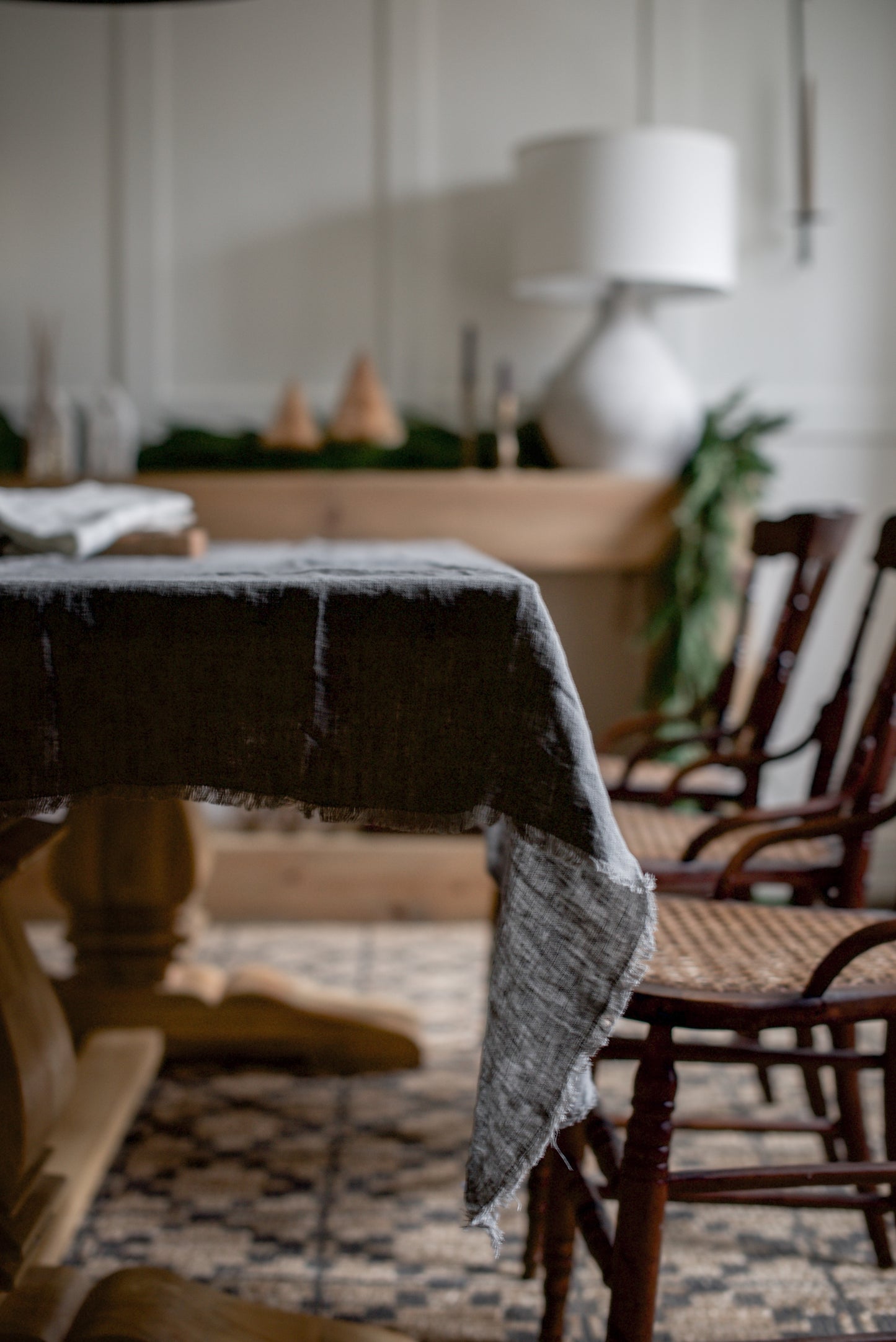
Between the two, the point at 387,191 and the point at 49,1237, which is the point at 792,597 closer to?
the point at 49,1237

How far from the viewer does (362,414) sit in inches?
106

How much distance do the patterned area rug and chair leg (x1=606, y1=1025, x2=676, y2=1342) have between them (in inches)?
12.9

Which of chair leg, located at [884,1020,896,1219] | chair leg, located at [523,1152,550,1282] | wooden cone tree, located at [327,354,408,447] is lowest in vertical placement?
chair leg, located at [523,1152,550,1282]

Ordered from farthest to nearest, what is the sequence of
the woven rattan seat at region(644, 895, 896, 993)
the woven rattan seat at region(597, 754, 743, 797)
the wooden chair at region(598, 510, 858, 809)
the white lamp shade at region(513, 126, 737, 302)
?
the white lamp shade at region(513, 126, 737, 302)
the woven rattan seat at region(597, 754, 743, 797)
the wooden chair at region(598, 510, 858, 809)
the woven rattan seat at region(644, 895, 896, 993)

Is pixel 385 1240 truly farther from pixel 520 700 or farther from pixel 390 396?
pixel 390 396

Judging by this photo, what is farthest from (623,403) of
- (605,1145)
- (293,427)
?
(605,1145)

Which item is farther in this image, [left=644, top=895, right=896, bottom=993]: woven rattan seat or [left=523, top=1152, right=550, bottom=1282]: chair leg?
[left=523, top=1152, right=550, bottom=1282]: chair leg

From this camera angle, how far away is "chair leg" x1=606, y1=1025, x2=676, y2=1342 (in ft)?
3.01

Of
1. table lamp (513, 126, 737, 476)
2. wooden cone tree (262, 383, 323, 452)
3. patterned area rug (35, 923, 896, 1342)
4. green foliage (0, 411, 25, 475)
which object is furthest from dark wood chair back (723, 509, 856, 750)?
green foliage (0, 411, 25, 475)

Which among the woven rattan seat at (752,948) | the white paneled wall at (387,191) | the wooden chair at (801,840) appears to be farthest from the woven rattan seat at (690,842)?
the white paneled wall at (387,191)

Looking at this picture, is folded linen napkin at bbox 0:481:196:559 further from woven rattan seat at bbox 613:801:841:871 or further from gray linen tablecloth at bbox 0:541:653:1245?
woven rattan seat at bbox 613:801:841:871

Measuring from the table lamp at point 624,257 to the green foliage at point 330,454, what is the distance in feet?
0.56

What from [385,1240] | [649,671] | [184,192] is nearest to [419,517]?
[649,671]

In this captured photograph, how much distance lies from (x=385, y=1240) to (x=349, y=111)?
251 centimetres
